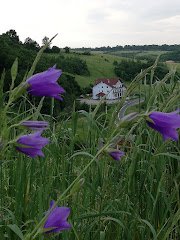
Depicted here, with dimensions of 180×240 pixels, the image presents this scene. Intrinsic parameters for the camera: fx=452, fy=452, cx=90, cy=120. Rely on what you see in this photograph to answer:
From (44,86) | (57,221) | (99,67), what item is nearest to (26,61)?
(44,86)

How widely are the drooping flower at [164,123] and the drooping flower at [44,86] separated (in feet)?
0.84

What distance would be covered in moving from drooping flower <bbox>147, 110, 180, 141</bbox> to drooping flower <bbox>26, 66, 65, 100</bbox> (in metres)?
0.26

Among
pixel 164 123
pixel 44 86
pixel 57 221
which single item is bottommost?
pixel 57 221

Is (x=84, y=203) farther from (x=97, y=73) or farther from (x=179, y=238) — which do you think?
(x=97, y=73)

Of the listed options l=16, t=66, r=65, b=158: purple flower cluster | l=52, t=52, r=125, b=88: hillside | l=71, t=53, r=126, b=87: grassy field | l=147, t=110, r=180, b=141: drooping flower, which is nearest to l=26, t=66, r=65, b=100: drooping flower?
l=16, t=66, r=65, b=158: purple flower cluster

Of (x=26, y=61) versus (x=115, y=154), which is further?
(x=26, y=61)

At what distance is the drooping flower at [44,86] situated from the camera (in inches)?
46.9

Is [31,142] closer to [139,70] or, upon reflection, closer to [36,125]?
[36,125]

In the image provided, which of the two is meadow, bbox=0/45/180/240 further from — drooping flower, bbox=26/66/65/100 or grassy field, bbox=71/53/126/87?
grassy field, bbox=71/53/126/87

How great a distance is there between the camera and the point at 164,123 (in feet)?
4.08

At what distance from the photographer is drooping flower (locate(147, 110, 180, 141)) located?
123 centimetres

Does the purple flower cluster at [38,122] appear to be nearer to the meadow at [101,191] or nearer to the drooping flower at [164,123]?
the drooping flower at [164,123]

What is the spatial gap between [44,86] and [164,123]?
1.13ft

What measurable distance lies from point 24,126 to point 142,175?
1.29 m
